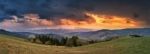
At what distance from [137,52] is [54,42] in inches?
4504

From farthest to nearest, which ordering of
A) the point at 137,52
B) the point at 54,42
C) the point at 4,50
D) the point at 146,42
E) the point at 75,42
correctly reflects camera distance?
the point at 54,42 < the point at 75,42 < the point at 146,42 < the point at 137,52 < the point at 4,50

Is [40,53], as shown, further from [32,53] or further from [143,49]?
[143,49]

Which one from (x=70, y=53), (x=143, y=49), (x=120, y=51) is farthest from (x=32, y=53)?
(x=143, y=49)

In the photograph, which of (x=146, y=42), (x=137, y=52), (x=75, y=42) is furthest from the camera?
(x=75, y=42)

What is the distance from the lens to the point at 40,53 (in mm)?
76062

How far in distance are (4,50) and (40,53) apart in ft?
24.1

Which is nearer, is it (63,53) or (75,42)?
(63,53)

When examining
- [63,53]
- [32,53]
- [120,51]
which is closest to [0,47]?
[32,53]

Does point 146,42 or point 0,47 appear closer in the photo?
point 0,47

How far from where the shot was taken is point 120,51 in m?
81.7

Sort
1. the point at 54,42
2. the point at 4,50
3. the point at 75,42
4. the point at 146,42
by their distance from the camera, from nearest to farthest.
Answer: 1. the point at 4,50
2. the point at 146,42
3. the point at 75,42
4. the point at 54,42

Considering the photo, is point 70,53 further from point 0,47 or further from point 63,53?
point 0,47

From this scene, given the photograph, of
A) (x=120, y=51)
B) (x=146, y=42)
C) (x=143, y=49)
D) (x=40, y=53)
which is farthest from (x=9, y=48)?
(x=146, y=42)

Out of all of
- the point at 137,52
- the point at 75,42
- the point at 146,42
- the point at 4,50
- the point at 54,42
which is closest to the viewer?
the point at 4,50
